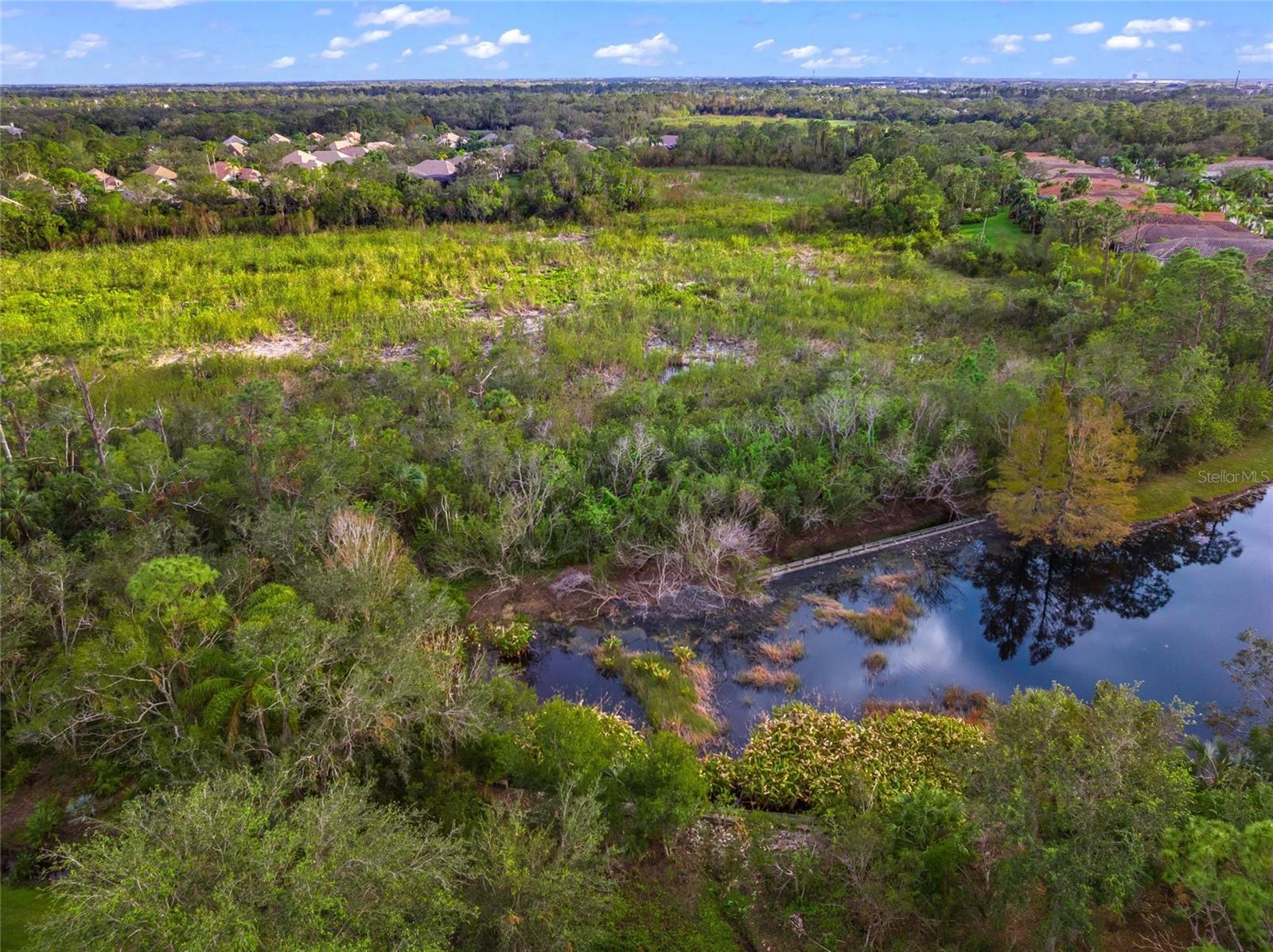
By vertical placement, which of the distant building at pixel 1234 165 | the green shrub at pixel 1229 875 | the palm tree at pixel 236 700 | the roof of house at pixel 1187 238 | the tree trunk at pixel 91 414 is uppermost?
the distant building at pixel 1234 165

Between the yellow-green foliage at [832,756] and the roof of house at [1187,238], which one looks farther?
the roof of house at [1187,238]

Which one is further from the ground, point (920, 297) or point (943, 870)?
point (920, 297)

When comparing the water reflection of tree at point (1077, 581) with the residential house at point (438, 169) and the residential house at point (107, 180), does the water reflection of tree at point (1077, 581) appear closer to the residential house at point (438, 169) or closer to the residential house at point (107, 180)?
the residential house at point (438, 169)

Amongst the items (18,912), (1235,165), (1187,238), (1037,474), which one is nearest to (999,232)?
(1187,238)

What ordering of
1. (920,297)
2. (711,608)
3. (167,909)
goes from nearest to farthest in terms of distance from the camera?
(167,909)
(711,608)
(920,297)

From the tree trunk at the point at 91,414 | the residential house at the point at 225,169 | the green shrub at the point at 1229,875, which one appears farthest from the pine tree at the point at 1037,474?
the residential house at the point at 225,169

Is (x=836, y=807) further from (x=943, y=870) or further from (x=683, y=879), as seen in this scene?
(x=683, y=879)

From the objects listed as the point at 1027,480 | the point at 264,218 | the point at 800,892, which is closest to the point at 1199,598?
the point at 1027,480

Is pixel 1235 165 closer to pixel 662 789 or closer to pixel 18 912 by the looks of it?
pixel 662 789
